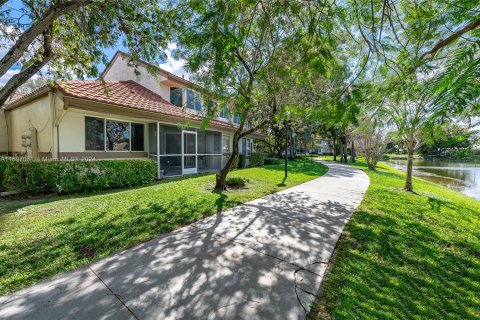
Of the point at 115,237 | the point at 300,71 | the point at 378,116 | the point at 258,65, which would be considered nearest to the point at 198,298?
the point at 115,237

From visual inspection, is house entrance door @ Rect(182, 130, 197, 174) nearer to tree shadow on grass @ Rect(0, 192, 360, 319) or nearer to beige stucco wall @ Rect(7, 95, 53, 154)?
beige stucco wall @ Rect(7, 95, 53, 154)

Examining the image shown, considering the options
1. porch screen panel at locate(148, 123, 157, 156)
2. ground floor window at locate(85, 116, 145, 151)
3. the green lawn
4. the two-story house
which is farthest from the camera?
porch screen panel at locate(148, 123, 157, 156)

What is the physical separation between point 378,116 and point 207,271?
12.5 ft

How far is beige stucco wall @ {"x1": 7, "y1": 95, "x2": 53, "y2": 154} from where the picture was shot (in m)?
8.42

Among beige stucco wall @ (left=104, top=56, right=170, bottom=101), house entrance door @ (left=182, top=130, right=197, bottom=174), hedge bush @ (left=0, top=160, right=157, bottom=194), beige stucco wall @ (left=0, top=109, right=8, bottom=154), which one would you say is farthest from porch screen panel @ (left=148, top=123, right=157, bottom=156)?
beige stucco wall @ (left=0, top=109, right=8, bottom=154)

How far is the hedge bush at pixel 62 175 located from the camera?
6728 millimetres

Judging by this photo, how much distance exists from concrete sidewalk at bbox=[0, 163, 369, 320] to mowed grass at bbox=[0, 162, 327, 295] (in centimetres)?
37

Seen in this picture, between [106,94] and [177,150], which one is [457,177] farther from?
[106,94]

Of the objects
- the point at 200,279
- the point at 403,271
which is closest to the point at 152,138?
the point at 200,279

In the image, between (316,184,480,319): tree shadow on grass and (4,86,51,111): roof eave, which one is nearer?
(316,184,480,319): tree shadow on grass

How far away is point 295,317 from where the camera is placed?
2184 mm

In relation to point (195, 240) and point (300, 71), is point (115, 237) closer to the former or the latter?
point (195, 240)

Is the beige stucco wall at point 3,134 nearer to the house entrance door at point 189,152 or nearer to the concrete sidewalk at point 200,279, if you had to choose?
the house entrance door at point 189,152

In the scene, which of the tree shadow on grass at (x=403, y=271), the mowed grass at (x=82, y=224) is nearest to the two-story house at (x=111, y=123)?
the mowed grass at (x=82, y=224)
